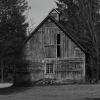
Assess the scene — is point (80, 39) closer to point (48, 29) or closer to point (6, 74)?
point (48, 29)

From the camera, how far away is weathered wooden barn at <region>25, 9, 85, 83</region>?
1730 inches

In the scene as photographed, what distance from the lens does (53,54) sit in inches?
1753

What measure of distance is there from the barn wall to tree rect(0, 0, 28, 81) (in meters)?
4.78

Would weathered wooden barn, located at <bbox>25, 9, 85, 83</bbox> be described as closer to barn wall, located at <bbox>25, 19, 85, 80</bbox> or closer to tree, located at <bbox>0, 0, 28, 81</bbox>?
barn wall, located at <bbox>25, 19, 85, 80</bbox>

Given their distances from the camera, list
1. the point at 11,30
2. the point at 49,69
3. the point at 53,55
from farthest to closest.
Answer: the point at 53,55, the point at 49,69, the point at 11,30

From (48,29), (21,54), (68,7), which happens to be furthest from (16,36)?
(68,7)

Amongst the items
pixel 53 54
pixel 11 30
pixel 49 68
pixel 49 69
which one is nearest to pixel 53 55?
pixel 53 54

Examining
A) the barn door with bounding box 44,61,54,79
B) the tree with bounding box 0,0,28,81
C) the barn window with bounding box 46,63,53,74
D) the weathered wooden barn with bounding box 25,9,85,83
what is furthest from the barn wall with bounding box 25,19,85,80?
the tree with bounding box 0,0,28,81

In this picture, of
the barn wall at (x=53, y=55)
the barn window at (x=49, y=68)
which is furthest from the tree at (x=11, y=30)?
the barn window at (x=49, y=68)

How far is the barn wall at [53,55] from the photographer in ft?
144

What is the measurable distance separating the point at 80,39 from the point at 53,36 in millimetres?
3510

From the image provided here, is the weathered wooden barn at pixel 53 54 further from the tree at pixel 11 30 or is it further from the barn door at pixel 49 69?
the tree at pixel 11 30

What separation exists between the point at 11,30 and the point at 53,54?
8.22 meters

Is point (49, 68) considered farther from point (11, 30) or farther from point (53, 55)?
point (11, 30)
